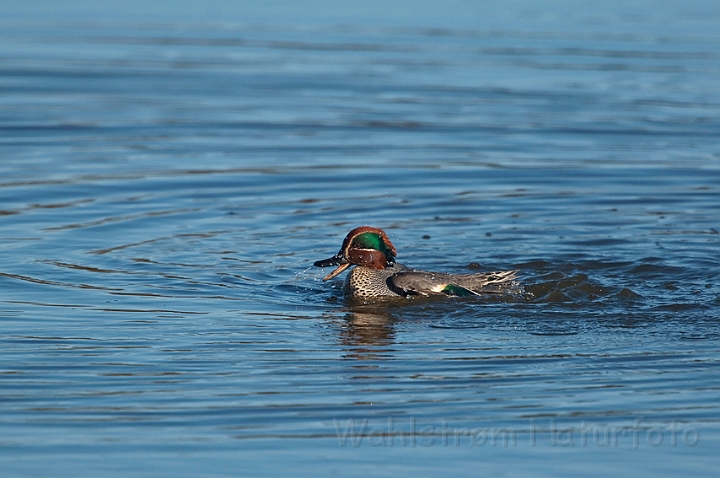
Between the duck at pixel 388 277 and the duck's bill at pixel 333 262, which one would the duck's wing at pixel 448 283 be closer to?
the duck at pixel 388 277

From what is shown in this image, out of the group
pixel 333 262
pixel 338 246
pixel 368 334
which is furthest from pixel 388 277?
pixel 338 246

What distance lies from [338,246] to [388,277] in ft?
6.26

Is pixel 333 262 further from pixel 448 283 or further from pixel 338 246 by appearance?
pixel 338 246

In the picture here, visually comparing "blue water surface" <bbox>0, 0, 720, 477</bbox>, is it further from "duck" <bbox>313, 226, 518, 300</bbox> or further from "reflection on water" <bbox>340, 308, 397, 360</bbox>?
"duck" <bbox>313, 226, 518, 300</bbox>

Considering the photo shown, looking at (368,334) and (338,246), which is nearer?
(368,334)

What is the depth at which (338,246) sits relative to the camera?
1214 cm

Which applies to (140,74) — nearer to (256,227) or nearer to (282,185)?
(282,185)

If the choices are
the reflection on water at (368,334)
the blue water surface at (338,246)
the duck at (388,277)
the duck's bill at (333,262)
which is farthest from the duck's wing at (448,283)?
the duck's bill at (333,262)

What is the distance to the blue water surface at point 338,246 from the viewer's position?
22.7 feet

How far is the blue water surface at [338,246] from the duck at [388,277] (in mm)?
162

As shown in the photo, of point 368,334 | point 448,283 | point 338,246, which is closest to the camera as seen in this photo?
point 368,334

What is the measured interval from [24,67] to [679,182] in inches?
524

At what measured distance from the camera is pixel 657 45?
84.0ft

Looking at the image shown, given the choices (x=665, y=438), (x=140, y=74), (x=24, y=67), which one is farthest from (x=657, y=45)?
(x=665, y=438)
